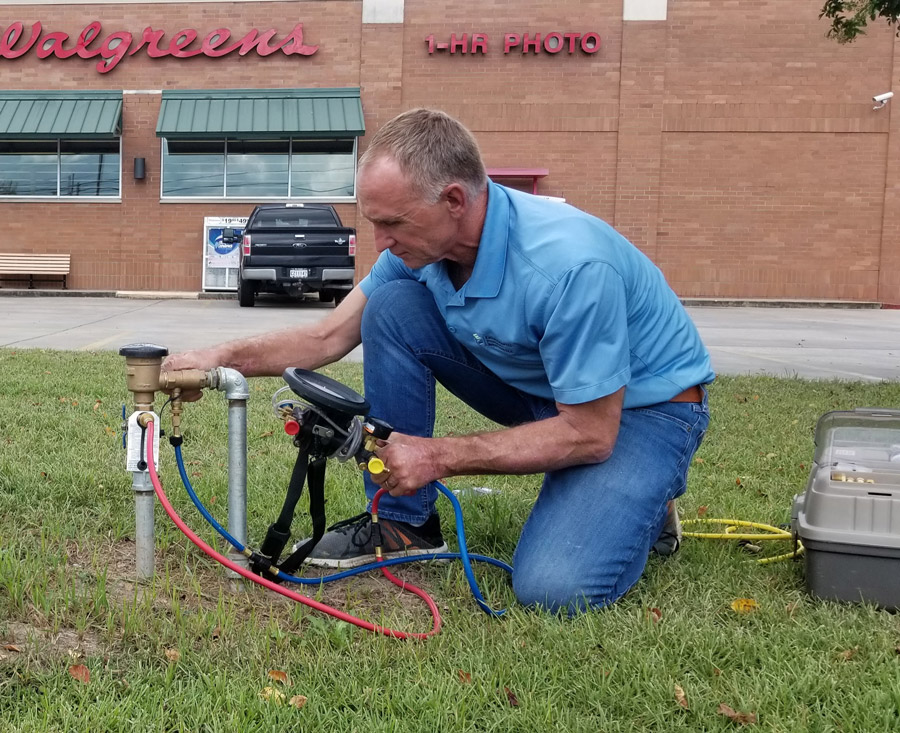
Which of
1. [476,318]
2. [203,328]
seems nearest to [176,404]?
[476,318]

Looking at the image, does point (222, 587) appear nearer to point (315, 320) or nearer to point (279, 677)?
point (279, 677)

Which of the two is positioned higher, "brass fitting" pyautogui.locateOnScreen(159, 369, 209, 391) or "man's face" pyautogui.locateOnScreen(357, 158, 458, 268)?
"man's face" pyautogui.locateOnScreen(357, 158, 458, 268)

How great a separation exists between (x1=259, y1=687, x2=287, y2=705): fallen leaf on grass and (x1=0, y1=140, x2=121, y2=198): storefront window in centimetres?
1927

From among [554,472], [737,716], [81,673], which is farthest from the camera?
[554,472]

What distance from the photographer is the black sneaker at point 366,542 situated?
2820mm

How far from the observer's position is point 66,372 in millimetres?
6805

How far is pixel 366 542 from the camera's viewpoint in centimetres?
288

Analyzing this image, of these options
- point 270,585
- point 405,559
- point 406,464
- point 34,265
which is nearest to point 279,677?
point 270,585

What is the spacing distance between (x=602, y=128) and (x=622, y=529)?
57.4 ft

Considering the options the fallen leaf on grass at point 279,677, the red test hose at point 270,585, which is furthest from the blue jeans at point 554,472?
the fallen leaf on grass at point 279,677

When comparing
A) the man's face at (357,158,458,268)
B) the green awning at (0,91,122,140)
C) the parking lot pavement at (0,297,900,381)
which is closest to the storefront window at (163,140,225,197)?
the green awning at (0,91,122,140)

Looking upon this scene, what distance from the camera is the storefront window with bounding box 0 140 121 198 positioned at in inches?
772

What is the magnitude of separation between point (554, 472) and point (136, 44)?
63.5 ft

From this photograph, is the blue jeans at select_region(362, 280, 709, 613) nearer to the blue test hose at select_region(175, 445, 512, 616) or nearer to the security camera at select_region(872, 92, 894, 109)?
the blue test hose at select_region(175, 445, 512, 616)
